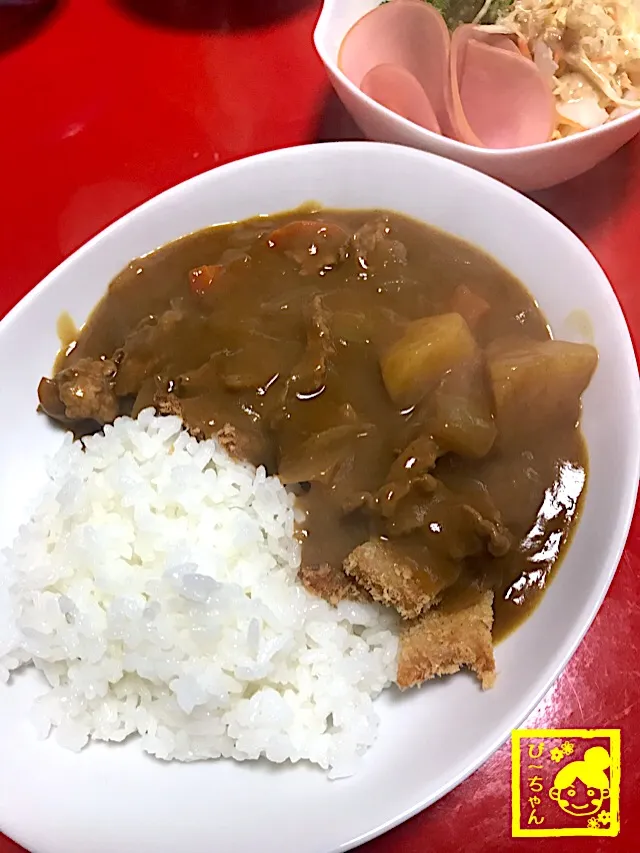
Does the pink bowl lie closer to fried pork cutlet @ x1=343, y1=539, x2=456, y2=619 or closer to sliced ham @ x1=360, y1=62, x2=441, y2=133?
sliced ham @ x1=360, y1=62, x2=441, y2=133

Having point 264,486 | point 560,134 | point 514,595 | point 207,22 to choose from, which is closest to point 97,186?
point 207,22

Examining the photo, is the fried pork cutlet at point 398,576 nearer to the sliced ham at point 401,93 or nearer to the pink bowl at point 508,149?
the pink bowl at point 508,149

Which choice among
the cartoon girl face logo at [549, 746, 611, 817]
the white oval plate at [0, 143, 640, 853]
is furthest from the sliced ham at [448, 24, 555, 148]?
the cartoon girl face logo at [549, 746, 611, 817]

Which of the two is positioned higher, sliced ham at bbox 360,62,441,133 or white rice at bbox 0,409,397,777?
sliced ham at bbox 360,62,441,133

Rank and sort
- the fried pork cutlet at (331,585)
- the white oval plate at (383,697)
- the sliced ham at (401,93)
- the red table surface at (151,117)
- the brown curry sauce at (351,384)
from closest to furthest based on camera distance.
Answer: the white oval plate at (383,697) < the brown curry sauce at (351,384) < the fried pork cutlet at (331,585) < the sliced ham at (401,93) < the red table surface at (151,117)

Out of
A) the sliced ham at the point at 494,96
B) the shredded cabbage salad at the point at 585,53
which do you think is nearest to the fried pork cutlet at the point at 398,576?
the sliced ham at the point at 494,96
